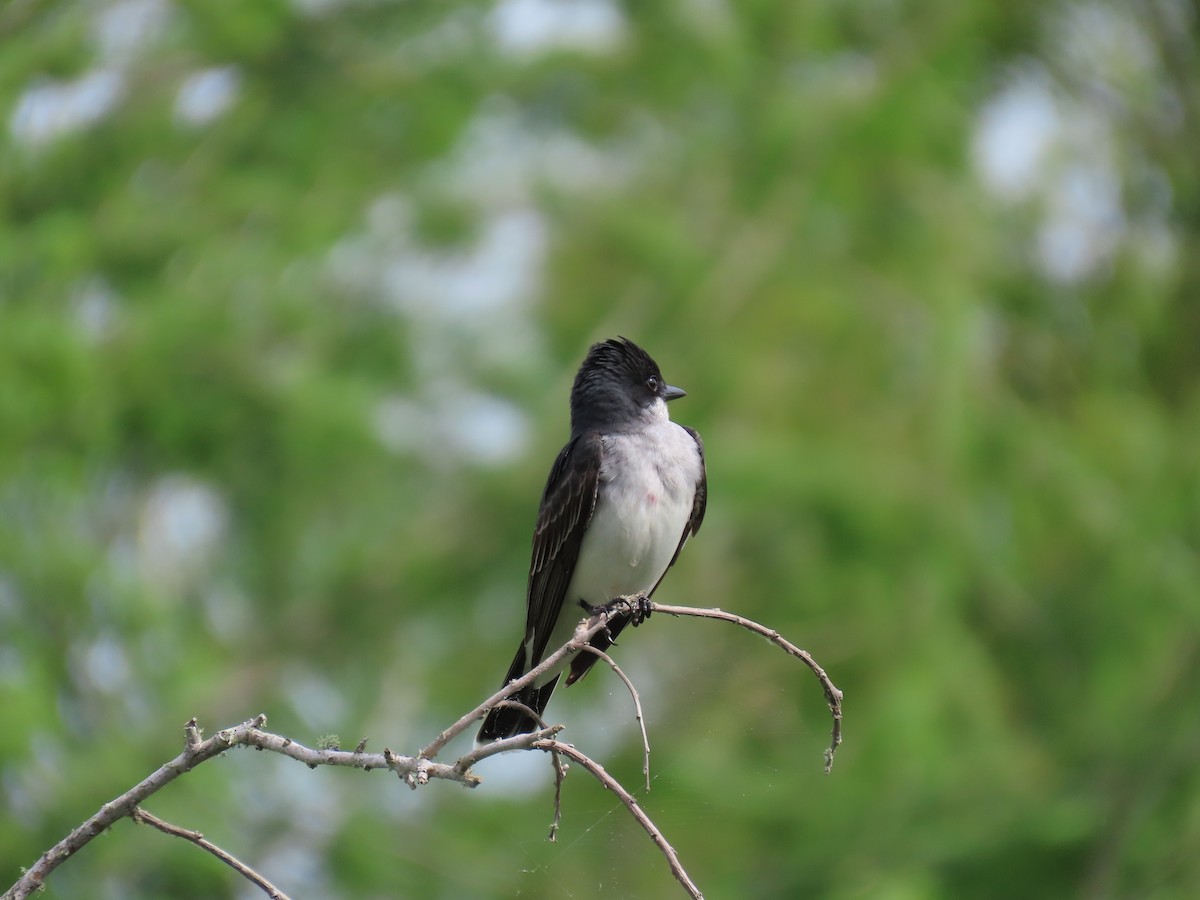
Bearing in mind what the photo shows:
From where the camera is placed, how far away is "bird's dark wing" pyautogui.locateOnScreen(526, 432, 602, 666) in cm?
484

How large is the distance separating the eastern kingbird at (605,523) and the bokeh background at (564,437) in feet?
3.66

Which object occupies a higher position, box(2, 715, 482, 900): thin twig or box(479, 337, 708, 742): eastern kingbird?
box(479, 337, 708, 742): eastern kingbird

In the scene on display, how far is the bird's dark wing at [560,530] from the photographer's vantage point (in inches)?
191

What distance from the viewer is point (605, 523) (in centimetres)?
480

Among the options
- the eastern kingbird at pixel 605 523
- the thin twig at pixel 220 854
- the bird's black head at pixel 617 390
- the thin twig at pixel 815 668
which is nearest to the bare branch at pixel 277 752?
the thin twig at pixel 220 854

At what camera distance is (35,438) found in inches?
270

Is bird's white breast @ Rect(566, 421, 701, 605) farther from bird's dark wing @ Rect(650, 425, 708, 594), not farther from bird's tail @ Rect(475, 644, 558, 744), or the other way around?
bird's tail @ Rect(475, 644, 558, 744)

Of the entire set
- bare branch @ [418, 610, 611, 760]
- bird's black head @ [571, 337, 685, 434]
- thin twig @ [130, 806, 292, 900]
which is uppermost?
bird's black head @ [571, 337, 685, 434]

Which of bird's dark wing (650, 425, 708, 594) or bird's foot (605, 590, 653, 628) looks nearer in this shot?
bird's foot (605, 590, 653, 628)

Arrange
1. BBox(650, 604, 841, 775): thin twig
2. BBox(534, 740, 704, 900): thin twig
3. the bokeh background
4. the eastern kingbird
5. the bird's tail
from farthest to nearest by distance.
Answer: the bokeh background
the eastern kingbird
the bird's tail
BBox(650, 604, 841, 775): thin twig
BBox(534, 740, 704, 900): thin twig

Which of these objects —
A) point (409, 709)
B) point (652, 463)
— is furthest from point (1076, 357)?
point (652, 463)

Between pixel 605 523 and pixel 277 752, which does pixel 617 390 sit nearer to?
pixel 605 523

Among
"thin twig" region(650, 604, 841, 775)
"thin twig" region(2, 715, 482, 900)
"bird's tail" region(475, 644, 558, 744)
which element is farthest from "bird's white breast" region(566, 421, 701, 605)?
"thin twig" region(2, 715, 482, 900)

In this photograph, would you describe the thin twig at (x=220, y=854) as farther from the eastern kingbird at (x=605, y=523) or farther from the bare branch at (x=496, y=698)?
the eastern kingbird at (x=605, y=523)
